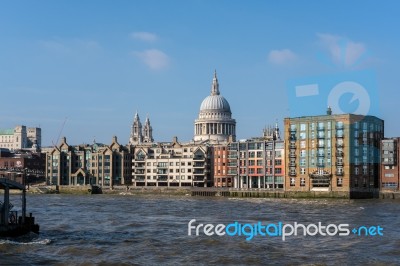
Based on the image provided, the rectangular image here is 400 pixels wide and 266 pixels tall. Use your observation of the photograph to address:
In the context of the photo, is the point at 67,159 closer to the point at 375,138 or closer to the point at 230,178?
the point at 230,178

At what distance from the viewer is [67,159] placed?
181 meters

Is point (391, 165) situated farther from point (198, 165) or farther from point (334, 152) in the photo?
point (198, 165)

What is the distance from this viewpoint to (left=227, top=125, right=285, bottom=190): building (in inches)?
5586

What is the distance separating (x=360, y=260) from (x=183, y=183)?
426 ft

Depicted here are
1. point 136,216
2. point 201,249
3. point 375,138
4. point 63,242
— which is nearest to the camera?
point 201,249

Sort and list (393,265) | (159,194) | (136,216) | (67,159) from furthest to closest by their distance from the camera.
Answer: (67,159), (159,194), (136,216), (393,265)

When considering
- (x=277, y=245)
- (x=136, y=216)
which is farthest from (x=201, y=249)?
(x=136, y=216)

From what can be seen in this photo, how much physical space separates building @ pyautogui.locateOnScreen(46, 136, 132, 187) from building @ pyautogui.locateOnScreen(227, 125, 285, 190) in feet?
115

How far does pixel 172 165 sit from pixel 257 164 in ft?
94.7

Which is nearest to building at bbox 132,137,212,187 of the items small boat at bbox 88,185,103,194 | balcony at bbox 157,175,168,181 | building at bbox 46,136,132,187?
balcony at bbox 157,175,168,181

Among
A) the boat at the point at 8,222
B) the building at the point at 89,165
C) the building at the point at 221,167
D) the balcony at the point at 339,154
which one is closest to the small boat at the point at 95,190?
the building at the point at 89,165

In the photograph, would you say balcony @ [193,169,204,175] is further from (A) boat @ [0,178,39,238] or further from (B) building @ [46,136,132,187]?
(A) boat @ [0,178,39,238]

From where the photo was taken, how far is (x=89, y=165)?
17800 cm

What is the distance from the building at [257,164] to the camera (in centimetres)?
14188
